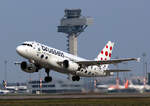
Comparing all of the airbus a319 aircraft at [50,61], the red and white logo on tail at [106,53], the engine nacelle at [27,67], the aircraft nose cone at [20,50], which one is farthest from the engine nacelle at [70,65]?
the red and white logo on tail at [106,53]

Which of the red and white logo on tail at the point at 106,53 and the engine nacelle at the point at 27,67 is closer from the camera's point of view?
the engine nacelle at the point at 27,67

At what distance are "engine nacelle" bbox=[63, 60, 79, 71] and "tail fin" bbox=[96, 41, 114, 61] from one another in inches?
644

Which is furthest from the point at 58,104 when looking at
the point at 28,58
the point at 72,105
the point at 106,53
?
the point at 106,53

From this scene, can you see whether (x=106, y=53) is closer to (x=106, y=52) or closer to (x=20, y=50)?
(x=106, y=52)

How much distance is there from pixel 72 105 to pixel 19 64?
65.7ft

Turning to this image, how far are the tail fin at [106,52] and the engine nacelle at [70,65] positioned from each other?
1637cm

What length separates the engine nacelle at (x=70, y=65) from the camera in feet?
326

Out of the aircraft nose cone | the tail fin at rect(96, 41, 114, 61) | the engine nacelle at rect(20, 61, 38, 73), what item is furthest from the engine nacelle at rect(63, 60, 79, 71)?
the tail fin at rect(96, 41, 114, 61)

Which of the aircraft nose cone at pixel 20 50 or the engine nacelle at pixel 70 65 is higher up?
the aircraft nose cone at pixel 20 50

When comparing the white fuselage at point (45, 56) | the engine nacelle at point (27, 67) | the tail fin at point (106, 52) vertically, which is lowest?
the engine nacelle at point (27, 67)

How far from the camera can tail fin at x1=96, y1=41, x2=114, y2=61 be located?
388 feet

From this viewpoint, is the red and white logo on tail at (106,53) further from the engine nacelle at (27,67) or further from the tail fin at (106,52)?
the engine nacelle at (27,67)

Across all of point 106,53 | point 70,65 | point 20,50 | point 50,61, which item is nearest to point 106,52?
point 106,53

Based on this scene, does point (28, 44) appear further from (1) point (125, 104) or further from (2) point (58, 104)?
(1) point (125, 104)
